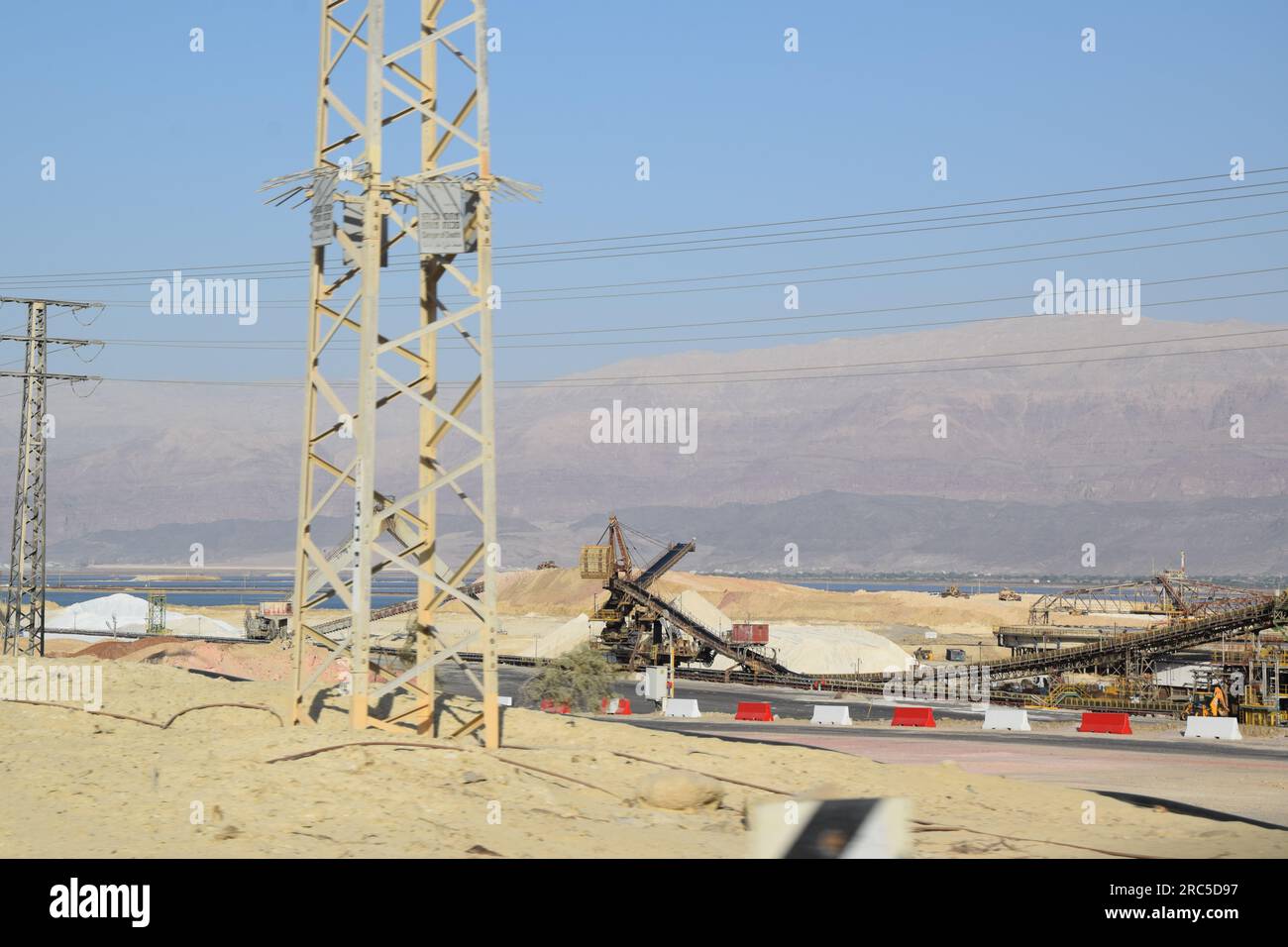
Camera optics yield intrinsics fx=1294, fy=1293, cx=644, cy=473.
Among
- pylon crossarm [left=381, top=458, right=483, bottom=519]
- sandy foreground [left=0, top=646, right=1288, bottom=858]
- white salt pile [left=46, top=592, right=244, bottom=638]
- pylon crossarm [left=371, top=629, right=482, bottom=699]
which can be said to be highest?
pylon crossarm [left=381, top=458, right=483, bottom=519]

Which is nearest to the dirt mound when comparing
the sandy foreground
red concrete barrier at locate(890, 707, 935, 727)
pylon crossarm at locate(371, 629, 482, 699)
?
red concrete barrier at locate(890, 707, 935, 727)

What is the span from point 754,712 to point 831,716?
9.93 ft

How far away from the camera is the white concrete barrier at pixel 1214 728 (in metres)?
41.3

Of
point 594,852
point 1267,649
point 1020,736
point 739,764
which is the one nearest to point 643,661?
point 1267,649

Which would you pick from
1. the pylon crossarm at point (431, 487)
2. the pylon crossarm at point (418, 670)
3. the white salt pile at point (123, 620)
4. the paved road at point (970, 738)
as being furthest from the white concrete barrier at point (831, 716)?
the white salt pile at point (123, 620)

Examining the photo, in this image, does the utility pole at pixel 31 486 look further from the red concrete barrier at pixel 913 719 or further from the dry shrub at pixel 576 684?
the red concrete barrier at pixel 913 719

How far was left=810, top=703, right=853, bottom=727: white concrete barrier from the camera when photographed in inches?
1802

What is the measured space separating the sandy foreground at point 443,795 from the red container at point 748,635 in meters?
62.3

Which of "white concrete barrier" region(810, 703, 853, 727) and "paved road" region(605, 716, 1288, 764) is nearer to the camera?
"paved road" region(605, 716, 1288, 764)

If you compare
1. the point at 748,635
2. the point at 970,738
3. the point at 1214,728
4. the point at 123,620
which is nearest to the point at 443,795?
the point at 970,738

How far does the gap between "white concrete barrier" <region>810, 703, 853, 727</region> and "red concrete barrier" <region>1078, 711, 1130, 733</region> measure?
7910 millimetres

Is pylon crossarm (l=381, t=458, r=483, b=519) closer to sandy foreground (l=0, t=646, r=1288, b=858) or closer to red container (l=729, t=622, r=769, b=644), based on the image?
sandy foreground (l=0, t=646, r=1288, b=858)
